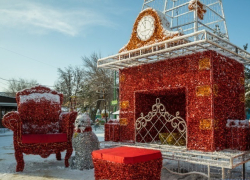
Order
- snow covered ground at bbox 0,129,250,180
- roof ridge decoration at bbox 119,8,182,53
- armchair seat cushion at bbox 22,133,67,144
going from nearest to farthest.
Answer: snow covered ground at bbox 0,129,250,180 < roof ridge decoration at bbox 119,8,182,53 < armchair seat cushion at bbox 22,133,67,144

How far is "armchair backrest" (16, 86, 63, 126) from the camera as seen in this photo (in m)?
6.03

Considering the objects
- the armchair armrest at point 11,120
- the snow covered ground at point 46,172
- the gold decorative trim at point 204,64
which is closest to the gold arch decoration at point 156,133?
the snow covered ground at point 46,172

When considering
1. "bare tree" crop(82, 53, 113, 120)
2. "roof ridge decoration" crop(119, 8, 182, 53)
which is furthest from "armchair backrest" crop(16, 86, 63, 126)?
"bare tree" crop(82, 53, 113, 120)

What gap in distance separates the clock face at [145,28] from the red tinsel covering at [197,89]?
63 cm

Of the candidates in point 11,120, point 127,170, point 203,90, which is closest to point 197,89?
point 203,90

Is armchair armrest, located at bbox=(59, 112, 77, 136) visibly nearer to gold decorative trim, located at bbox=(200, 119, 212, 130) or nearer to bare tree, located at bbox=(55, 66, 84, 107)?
gold decorative trim, located at bbox=(200, 119, 212, 130)

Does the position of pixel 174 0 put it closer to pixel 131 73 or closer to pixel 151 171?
pixel 131 73

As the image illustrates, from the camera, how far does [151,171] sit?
3.81 meters

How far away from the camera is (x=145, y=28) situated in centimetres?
523

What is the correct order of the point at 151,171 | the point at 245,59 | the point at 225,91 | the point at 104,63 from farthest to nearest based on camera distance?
the point at 104,63 < the point at 245,59 < the point at 225,91 < the point at 151,171

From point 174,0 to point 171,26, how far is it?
2.21 feet

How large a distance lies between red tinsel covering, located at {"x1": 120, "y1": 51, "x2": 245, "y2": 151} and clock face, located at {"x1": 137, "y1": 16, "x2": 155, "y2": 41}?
2.08 ft

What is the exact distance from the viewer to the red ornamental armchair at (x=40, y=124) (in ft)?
16.9

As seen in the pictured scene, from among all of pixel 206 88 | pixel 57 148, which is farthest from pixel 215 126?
pixel 57 148
